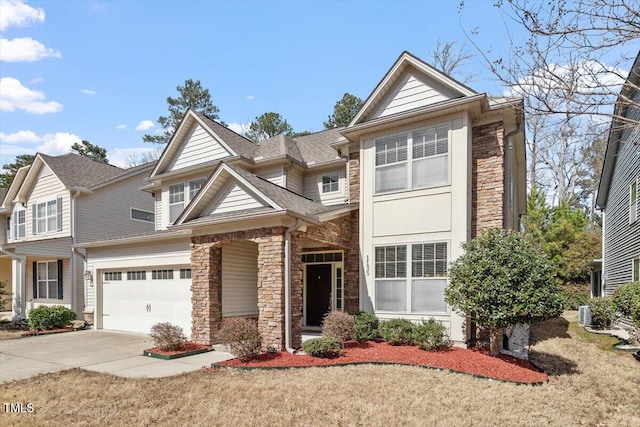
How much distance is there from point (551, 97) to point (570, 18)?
0.93 metres

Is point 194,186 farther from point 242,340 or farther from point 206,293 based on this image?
point 242,340

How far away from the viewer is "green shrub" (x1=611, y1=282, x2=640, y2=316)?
10.3 meters

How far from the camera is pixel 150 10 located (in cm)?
1020

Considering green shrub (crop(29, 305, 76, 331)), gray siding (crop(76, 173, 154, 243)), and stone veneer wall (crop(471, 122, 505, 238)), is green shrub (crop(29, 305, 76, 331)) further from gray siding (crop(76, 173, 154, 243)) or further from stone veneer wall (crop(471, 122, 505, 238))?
stone veneer wall (crop(471, 122, 505, 238))

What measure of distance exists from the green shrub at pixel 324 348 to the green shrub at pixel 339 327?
665 mm

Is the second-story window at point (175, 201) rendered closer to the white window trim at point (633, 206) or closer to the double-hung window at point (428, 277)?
the double-hung window at point (428, 277)

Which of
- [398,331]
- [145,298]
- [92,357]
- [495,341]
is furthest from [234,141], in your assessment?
[495,341]

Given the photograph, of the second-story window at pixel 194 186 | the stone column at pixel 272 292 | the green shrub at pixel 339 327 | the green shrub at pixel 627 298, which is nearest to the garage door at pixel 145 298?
the second-story window at pixel 194 186

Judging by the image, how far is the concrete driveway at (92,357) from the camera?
28.2 feet

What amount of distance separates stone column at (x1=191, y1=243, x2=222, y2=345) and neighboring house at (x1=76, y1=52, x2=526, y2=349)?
4 centimetres

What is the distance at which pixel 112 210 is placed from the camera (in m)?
20.3

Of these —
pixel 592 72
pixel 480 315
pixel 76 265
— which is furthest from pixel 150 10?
pixel 76 265

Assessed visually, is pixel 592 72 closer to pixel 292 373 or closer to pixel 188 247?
pixel 292 373

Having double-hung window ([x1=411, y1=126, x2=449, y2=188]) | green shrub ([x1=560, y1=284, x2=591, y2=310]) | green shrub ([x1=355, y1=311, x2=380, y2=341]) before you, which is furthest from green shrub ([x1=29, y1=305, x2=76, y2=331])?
green shrub ([x1=560, y1=284, x2=591, y2=310])
